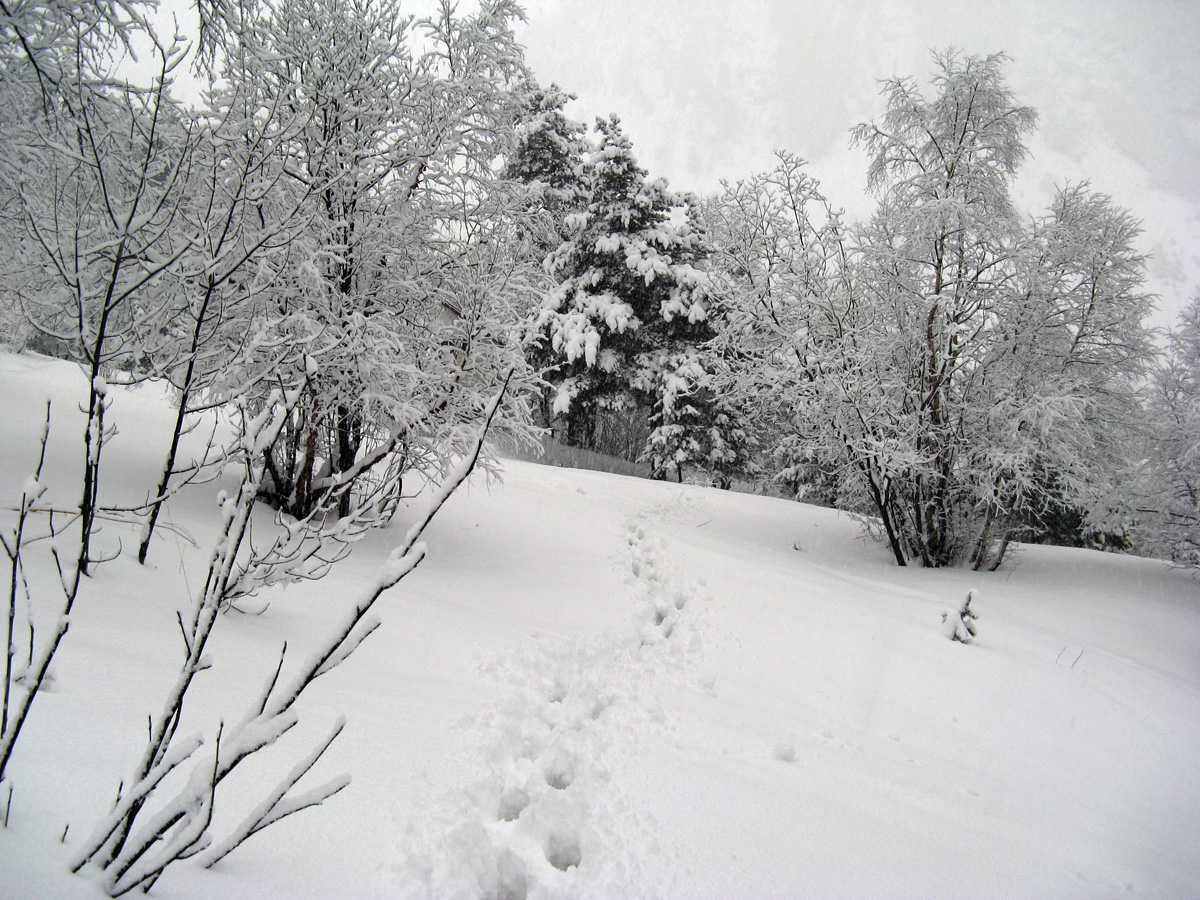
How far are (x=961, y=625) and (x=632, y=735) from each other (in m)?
3.51

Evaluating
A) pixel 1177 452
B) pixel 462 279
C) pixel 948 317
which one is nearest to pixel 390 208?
pixel 462 279

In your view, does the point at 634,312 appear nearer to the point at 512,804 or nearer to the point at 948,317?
the point at 948,317

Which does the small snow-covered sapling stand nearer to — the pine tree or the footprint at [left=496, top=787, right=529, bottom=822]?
the footprint at [left=496, top=787, right=529, bottom=822]

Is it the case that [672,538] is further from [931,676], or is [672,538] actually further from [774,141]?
[774,141]

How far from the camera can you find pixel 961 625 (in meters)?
4.84

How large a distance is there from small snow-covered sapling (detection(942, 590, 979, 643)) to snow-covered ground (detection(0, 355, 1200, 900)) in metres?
0.09

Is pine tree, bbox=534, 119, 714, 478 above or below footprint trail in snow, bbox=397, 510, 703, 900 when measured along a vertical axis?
above

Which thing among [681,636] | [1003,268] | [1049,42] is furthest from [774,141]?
[1049,42]

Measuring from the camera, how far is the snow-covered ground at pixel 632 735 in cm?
148

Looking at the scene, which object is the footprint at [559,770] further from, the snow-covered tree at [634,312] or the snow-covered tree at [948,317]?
the snow-covered tree at [634,312]

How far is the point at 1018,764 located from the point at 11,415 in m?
8.71

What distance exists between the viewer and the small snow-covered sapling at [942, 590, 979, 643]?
A: 15.9 feet

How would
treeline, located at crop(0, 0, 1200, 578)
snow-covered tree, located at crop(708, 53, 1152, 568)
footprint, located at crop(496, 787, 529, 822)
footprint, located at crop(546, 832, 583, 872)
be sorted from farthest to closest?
snow-covered tree, located at crop(708, 53, 1152, 568), treeline, located at crop(0, 0, 1200, 578), footprint, located at crop(496, 787, 529, 822), footprint, located at crop(546, 832, 583, 872)

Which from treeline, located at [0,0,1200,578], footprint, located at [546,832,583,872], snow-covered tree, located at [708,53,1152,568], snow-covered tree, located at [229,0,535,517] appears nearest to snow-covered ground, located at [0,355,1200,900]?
footprint, located at [546,832,583,872]
